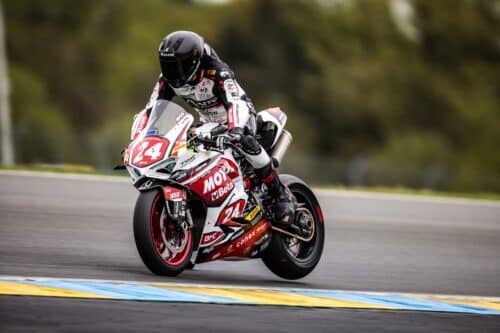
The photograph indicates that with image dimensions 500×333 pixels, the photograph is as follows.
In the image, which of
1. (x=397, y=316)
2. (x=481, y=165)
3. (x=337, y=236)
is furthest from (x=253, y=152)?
(x=481, y=165)

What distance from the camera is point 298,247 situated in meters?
9.57

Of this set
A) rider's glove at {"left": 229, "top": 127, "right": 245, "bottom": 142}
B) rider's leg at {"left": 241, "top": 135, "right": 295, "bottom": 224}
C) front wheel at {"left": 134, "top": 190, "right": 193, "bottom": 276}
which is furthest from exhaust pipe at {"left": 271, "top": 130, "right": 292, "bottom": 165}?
front wheel at {"left": 134, "top": 190, "right": 193, "bottom": 276}

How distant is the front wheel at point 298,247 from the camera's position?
30.3ft

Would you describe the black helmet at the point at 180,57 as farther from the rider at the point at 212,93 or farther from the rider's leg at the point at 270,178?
the rider's leg at the point at 270,178

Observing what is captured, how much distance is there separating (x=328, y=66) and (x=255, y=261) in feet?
145

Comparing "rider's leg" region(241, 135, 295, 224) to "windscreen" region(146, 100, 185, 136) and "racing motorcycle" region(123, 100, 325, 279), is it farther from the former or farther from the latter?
"windscreen" region(146, 100, 185, 136)

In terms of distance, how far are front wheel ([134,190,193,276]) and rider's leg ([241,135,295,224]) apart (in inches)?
30.8

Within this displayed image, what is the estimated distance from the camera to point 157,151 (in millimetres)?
8109

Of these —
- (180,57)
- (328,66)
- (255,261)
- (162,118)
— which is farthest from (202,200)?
(328,66)

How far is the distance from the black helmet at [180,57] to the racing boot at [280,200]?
1.04 metres

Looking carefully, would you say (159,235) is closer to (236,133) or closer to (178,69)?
(236,133)

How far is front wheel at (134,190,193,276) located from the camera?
7.91 meters

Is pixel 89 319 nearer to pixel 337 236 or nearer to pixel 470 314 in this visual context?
pixel 470 314

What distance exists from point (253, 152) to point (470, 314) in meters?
2.00
